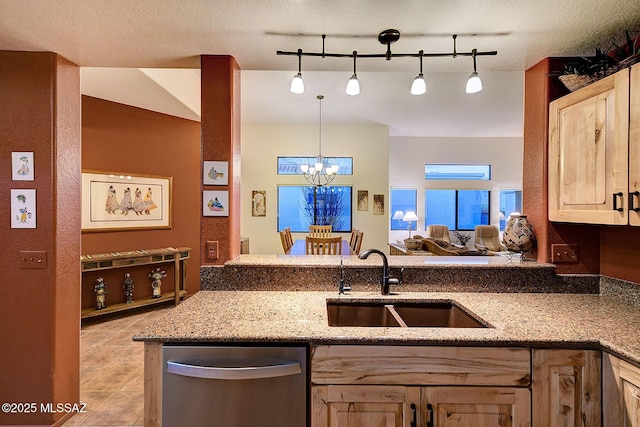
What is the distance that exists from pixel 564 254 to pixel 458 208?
618 cm

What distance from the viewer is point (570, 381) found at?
4.04 ft

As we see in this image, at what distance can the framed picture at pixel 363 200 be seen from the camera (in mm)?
6336

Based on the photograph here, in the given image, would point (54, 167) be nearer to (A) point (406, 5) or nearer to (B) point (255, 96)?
(A) point (406, 5)

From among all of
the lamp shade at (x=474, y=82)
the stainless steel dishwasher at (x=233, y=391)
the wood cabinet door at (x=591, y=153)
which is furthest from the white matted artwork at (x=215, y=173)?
the wood cabinet door at (x=591, y=153)

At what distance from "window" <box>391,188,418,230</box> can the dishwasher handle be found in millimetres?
6815

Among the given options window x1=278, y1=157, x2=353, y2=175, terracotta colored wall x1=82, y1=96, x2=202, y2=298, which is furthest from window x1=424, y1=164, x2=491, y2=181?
terracotta colored wall x1=82, y1=96, x2=202, y2=298

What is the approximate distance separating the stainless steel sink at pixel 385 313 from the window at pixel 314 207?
15.0 ft

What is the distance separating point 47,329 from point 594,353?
286 centimetres

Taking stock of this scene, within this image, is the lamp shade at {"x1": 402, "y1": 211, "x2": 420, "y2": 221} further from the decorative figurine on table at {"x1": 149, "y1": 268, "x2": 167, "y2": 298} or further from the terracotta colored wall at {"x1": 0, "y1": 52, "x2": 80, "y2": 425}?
the terracotta colored wall at {"x1": 0, "y1": 52, "x2": 80, "y2": 425}

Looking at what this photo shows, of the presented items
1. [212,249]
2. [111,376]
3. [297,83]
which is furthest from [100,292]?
[297,83]

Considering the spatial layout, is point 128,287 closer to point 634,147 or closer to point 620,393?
point 620,393

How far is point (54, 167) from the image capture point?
6.48 feet

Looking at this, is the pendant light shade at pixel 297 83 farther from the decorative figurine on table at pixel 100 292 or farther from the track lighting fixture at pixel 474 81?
the decorative figurine on table at pixel 100 292

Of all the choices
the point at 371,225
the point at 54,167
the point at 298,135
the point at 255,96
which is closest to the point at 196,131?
the point at 255,96
